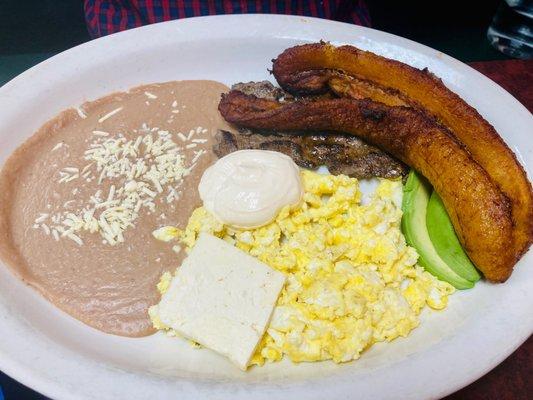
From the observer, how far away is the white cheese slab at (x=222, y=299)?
1527 millimetres

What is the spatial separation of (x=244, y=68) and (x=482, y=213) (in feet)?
4.28

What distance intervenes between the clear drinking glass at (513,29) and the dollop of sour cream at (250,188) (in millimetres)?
2193

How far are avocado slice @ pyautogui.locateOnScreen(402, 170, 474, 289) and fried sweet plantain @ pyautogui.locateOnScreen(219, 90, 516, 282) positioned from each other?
0.26 feet

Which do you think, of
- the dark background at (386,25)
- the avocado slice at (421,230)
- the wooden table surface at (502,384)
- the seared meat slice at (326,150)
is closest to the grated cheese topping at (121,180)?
the seared meat slice at (326,150)

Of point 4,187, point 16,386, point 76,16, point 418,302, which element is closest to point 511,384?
point 418,302

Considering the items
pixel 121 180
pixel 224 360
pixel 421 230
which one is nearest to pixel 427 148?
pixel 421 230

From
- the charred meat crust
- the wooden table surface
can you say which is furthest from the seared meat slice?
the wooden table surface

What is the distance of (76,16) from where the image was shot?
3537mm

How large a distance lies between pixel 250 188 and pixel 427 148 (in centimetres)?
64

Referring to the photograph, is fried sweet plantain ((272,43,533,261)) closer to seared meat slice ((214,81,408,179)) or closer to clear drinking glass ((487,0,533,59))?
seared meat slice ((214,81,408,179))

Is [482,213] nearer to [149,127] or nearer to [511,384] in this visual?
[511,384]

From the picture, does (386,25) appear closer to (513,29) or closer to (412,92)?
(513,29)

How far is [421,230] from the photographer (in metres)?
1.85

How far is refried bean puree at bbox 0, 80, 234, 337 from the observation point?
1719mm
